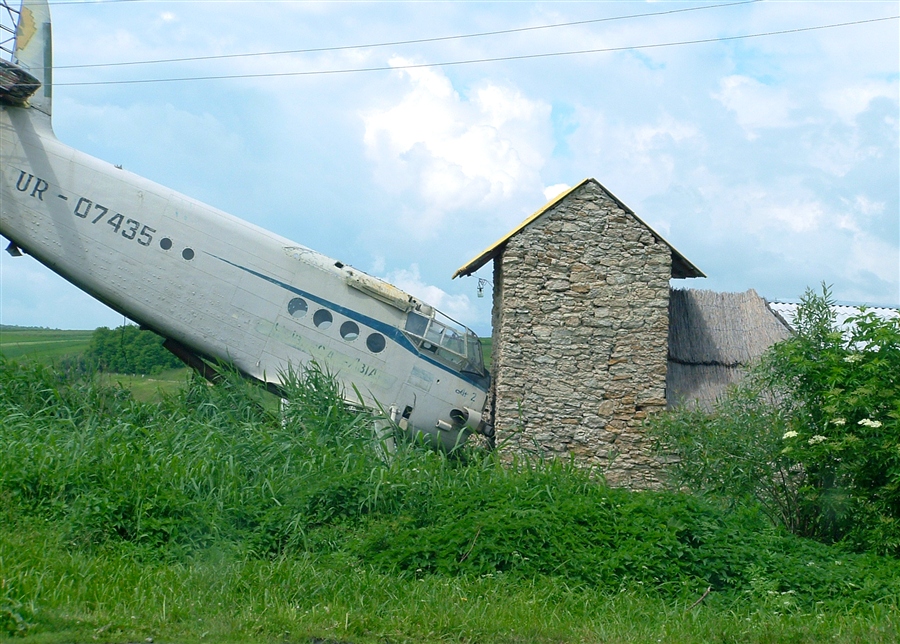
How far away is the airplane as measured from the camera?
578 inches

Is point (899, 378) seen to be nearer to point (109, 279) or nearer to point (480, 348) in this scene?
point (480, 348)

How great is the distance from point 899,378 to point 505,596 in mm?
5687

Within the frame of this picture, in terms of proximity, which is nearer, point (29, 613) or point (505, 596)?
point (29, 613)

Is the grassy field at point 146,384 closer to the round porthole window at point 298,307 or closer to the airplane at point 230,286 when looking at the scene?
the airplane at point 230,286

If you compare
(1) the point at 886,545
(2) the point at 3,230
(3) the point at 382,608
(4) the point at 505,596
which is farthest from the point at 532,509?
(2) the point at 3,230

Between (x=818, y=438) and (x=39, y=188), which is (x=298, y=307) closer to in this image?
(x=39, y=188)

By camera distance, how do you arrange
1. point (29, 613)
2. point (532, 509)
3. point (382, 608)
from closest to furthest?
1. point (29, 613)
2. point (382, 608)
3. point (532, 509)

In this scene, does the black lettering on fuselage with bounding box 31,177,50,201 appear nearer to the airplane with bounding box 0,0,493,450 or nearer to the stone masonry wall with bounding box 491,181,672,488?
→ the airplane with bounding box 0,0,493,450

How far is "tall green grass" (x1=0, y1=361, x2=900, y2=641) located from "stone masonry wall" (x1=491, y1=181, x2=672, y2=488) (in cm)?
288

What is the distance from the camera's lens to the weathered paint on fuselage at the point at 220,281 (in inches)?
578

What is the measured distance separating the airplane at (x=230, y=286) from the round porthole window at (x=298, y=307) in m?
0.02

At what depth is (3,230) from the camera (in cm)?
1515

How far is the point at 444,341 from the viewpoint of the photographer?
49.0 ft

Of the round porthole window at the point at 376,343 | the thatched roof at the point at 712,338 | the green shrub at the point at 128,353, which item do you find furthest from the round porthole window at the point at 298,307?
the thatched roof at the point at 712,338
